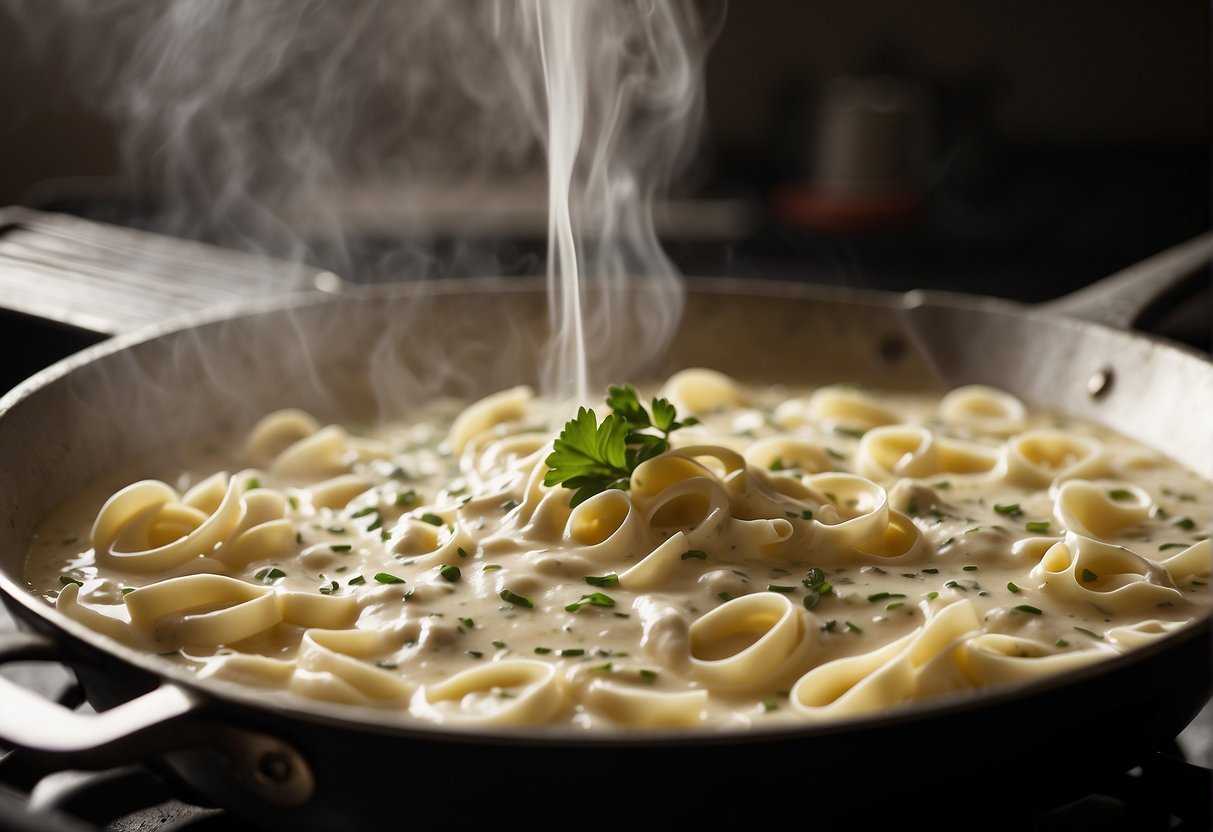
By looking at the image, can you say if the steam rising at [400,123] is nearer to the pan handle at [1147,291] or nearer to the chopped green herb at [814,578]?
the pan handle at [1147,291]

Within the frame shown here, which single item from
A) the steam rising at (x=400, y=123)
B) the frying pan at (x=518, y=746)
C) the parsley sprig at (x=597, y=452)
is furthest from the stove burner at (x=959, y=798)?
the steam rising at (x=400, y=123)

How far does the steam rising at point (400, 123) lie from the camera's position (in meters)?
3.66

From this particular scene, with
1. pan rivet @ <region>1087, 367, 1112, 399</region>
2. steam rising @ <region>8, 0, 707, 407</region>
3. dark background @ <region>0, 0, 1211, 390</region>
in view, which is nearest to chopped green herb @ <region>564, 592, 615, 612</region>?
steam rising @ <region>8, 0, 707, 407</region>

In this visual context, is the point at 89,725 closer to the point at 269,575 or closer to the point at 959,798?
the point at 269,575

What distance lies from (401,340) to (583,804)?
6.83 feet

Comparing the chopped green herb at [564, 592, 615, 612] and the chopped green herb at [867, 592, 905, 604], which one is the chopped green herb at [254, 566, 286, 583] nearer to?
the chopped green herb at [564, 592, 615, 612]

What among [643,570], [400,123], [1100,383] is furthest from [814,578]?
A: [400,123]

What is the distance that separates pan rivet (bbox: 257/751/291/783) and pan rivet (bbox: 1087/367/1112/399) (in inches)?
86.5

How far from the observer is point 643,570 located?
1951mm

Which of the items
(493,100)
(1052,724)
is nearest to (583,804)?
(1052,724)

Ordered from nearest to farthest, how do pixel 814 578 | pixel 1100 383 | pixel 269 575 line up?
pixel 814 578 → pixel 269 575 → pixel 1100 383

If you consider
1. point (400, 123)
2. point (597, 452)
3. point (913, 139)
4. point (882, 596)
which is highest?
point (597, 452)

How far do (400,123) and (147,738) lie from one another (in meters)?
5.92

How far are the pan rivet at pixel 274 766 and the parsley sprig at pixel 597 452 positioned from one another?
811 millimetres
